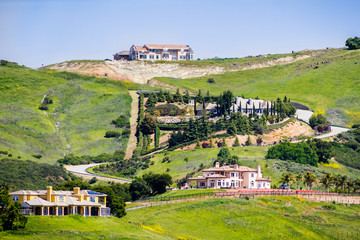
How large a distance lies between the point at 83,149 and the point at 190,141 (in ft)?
94.8

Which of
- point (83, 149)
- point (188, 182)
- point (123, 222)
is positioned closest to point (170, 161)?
point (188, 182)

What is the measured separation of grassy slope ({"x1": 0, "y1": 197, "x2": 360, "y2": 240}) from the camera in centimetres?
7756

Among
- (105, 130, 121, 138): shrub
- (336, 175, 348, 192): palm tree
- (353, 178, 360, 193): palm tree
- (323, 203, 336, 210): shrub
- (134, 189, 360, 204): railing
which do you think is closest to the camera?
(134, 189, 360, 204): railing

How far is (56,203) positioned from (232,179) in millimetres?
49056

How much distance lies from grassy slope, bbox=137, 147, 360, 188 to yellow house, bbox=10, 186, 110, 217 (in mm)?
51205

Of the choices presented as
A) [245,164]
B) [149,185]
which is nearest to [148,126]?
[245,164]

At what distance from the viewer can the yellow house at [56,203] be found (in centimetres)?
8062

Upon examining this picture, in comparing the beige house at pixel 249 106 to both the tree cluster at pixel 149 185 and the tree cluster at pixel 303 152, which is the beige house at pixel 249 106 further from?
the tree cluster at pixel 149 185

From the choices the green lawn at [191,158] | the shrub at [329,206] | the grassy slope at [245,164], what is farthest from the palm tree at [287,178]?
the green lawn at [191,158]

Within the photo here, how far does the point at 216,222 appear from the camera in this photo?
9850 cm

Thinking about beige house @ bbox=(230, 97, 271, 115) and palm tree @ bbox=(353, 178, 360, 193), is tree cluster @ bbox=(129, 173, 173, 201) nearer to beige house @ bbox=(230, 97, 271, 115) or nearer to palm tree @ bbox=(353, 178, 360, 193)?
palm tree @ bbox=(353, 178, 360, 193)

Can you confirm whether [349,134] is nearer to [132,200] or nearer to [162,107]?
[162,107]

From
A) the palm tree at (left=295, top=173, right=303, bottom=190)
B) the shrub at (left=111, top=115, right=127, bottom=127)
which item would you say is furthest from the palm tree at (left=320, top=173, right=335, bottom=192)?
the shrub at (left=111, top=115, right=127, bottom=127)

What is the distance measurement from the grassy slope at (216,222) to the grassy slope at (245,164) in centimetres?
2363
